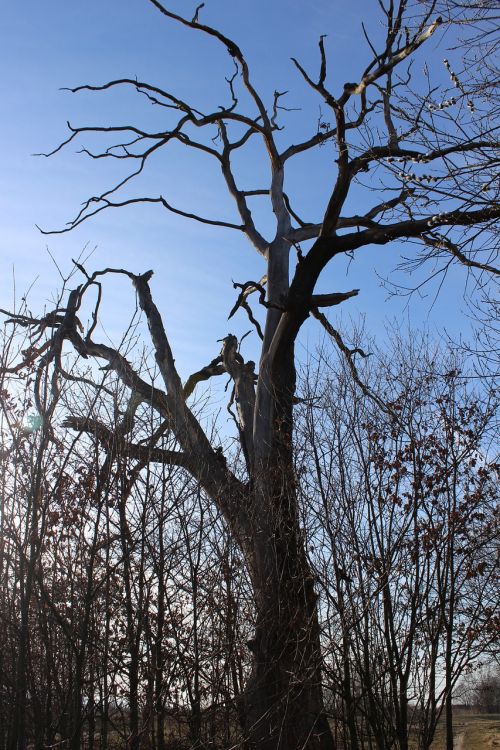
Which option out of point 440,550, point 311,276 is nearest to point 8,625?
point 440,550

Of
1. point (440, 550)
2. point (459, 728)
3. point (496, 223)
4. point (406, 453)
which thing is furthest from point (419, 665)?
point (459, 728)

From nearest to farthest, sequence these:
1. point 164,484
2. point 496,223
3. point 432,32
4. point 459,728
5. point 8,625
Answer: point 496,223
point 8,625
point 164,484
point 432,32
point 459,728

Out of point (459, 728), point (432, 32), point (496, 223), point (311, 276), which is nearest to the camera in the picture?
point (496, 223)

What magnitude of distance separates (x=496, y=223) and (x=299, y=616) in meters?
3.69

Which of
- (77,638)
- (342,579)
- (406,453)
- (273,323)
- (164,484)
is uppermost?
(273,323)

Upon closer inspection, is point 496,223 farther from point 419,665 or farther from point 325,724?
point 325,724

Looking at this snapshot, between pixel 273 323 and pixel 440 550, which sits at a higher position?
pixel 273 323

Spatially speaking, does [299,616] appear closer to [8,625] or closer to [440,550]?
[440,550]

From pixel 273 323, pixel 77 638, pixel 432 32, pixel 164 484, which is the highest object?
pixel 432 32

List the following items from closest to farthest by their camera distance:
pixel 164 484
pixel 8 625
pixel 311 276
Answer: pixel 8 625, pixel 164 484, pixel 311 276

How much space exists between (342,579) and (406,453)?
1374 millimetres

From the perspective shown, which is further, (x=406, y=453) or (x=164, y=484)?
(x=406, y=453)

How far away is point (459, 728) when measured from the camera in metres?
13.6

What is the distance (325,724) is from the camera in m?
7.07
